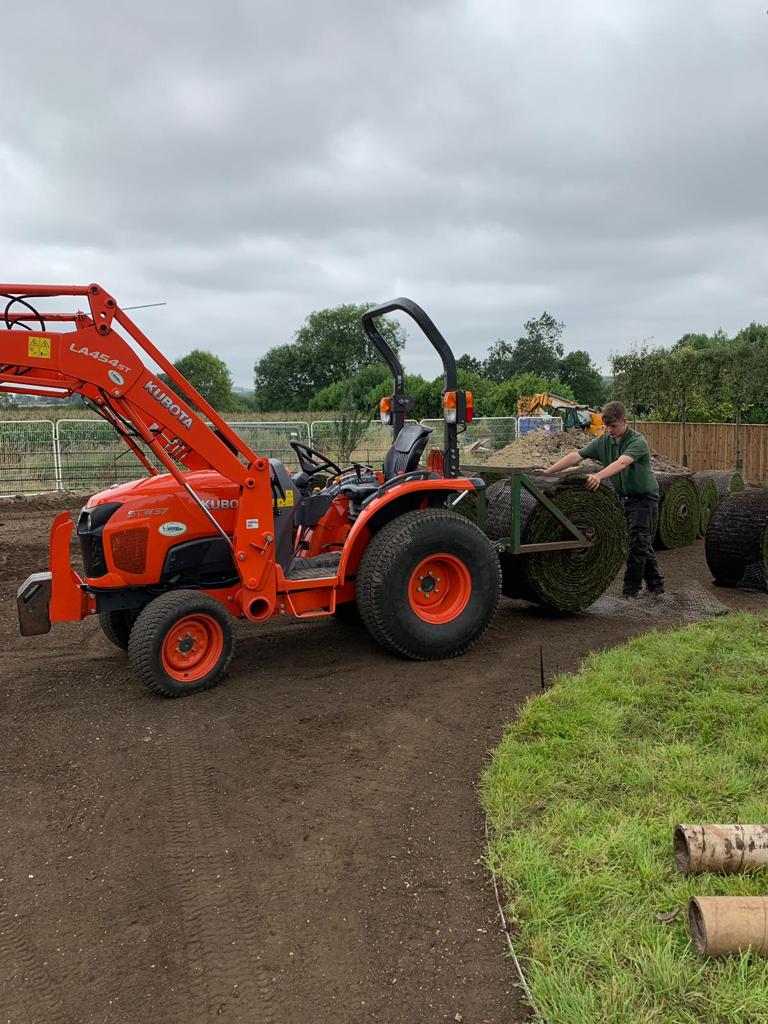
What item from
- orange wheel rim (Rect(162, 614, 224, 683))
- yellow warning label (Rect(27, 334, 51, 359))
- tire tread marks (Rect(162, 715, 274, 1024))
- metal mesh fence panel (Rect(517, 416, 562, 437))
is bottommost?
tire tread marks (Rect(162, 715, 274, 1024))

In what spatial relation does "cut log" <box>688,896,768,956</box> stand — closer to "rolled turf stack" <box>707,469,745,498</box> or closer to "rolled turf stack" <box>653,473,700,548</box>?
"rolled turf stack" <box>653,473,700,548</box>

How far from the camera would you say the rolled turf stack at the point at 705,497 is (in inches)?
406

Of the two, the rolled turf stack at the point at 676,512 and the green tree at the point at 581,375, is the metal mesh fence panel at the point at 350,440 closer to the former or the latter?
the rolled turf stack at the point at 676,512

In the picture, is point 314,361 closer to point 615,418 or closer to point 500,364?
point 500,364

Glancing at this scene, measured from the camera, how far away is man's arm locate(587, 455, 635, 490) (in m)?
6.18

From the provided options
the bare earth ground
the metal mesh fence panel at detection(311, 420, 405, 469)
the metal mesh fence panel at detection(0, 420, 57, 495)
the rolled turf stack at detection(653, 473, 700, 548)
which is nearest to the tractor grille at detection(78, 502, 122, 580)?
the bare earth ground

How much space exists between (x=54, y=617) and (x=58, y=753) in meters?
0.96

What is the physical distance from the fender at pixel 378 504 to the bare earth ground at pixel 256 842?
2.22 feet

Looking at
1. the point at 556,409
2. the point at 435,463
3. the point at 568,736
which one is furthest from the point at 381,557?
the point at 556,409

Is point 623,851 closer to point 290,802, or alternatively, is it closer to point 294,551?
point 290,802

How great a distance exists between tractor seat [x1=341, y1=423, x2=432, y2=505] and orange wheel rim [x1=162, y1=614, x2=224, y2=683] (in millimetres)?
1361

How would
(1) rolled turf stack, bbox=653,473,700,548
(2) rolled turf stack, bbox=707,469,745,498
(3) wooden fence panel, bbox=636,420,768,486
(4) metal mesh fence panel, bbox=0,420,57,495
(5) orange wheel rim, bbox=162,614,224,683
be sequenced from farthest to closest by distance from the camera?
(3) wooden fence panel, bbox=636,420,768,486 → (4) metal mesh fence panel, bbox=0,420,57,495 → (2) rolled turf stack, bbox=707,469,745,498 → (1) rolled turf stack, bbox=653,473,700,548 → (5) orange wheel rim, bbox=162,614,224,683

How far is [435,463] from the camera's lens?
5.66 m

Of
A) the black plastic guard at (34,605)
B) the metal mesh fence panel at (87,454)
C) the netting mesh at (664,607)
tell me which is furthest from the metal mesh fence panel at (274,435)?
the black plastic guard at (34,605)
